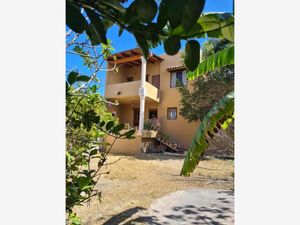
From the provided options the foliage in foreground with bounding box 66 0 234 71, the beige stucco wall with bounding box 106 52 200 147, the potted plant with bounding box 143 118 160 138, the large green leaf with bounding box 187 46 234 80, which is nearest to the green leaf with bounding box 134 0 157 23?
the foliage in foreground with bounding box 66 0 234 71

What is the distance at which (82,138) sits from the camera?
974 mm

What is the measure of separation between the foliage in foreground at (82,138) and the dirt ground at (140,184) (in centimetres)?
86

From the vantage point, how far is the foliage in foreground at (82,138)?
0.61 m

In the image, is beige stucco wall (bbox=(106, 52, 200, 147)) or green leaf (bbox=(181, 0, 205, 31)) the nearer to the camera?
green leaf (bbox=(181, 0, 205, 31))

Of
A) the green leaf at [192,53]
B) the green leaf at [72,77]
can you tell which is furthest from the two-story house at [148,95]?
the green leaf at [192,53]

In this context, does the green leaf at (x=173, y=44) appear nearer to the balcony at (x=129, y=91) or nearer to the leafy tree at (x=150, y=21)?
the leafy tree at (x=150, y=21)

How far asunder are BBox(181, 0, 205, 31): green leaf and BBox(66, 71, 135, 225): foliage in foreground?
316 mm

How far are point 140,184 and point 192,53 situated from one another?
2839 millimetres

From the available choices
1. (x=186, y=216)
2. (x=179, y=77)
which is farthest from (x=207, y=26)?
(x=179, y=77)

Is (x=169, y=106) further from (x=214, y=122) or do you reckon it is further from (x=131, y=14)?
(x=131, y=14)

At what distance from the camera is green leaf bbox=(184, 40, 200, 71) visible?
0.95ft

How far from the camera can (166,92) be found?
633cm

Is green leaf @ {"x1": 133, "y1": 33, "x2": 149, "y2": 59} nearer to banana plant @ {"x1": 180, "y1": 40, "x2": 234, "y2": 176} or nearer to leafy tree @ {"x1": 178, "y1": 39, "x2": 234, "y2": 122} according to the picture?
banana plant @ {"x1": 180, "y1": 40, "x2": 234, "y2": 176}
